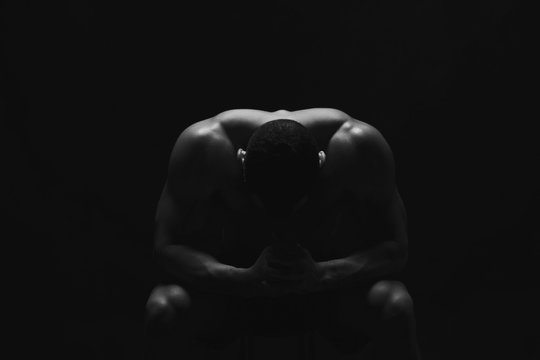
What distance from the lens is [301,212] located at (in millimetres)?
1864

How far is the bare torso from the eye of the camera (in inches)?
72.5

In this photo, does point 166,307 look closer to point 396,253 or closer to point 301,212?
point 301,212

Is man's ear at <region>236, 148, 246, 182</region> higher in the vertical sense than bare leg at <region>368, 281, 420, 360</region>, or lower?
higher

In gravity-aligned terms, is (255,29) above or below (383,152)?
above

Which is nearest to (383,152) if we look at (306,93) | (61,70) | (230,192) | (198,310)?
(230,192)

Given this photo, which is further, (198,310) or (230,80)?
(230,80)

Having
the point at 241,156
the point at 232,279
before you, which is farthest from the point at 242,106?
the point at 232,279

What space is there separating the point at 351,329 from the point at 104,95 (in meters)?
0.94

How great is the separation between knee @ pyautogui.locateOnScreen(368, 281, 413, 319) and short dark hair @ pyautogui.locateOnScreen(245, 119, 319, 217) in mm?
219

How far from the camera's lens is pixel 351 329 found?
1877mm

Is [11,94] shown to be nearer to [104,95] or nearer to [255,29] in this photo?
[104,95]

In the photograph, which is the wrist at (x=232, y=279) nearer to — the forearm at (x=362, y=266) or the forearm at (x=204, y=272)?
the forearm at (x=204, y=272)

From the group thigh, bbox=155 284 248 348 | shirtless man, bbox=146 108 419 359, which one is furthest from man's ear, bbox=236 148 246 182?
thigh, bbox=155 284 248 348

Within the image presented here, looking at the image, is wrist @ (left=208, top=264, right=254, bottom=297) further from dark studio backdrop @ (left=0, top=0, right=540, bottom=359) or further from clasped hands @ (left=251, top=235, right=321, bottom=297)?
dark studio backdrop @ (left=0, top=0, right=540, bottom=359)
